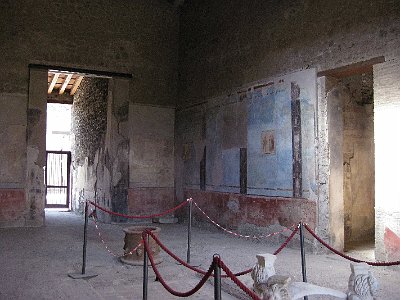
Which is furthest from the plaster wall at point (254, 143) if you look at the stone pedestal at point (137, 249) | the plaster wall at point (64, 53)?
the stone pedestal at point (137, 249)

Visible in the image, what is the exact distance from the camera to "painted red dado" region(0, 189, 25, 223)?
970 cm

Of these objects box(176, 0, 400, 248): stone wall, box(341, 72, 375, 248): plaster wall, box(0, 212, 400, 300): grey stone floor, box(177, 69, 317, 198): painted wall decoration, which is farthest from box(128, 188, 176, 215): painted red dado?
box(341, 72, 375, 248): plaster wall

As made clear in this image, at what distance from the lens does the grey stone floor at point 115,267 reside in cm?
460

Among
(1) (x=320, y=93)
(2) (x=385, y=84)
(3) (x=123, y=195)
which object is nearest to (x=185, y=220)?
(3) (x=123, y=195)

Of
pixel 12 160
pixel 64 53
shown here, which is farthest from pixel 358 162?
pixel 12 160

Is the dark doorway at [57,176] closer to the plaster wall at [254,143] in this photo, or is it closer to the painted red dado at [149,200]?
the painted red dado at [149,200]

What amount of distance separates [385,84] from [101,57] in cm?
720

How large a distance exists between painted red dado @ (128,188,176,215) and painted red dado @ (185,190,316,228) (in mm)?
1022

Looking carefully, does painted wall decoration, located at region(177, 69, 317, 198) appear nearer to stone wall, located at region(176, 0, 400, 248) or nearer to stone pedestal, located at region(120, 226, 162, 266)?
stone wall, located at region(176, 0, 400, 248)

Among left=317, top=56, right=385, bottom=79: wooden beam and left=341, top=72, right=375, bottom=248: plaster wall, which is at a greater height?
left=317, top=56, right=385, bottom=79: wooden beam

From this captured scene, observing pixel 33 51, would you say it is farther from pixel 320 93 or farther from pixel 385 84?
pixel 385 84

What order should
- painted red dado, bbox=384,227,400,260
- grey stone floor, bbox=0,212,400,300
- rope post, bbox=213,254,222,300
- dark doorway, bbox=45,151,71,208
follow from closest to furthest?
rope post, bbox=213,254,222,300 → grey stone floor, bbox=0,212,400,300 → painted red dado, bbox=384,227,400,260 → dark doorway, bbox=45,151,71,208

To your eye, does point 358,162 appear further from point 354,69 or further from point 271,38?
point 271,38

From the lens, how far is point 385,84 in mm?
6000
